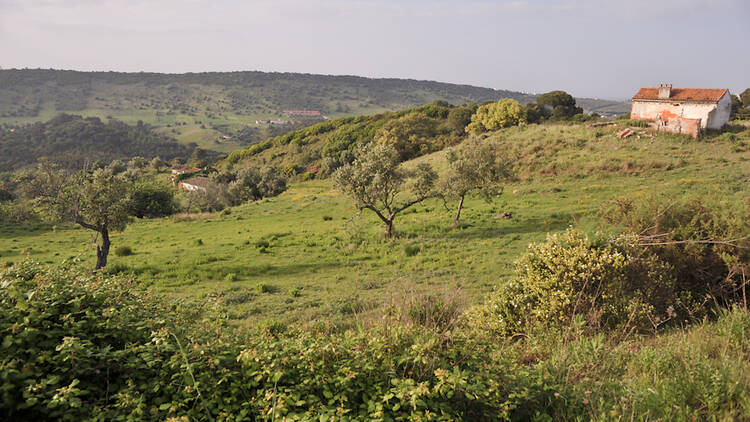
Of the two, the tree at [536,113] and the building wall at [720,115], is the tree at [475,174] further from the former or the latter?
the tree at [536,113]

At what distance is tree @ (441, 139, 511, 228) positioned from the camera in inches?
958

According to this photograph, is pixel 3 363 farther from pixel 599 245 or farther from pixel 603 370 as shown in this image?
pixel 599 245

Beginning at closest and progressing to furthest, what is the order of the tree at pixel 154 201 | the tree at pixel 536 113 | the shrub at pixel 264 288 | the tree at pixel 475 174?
1. the shrub at pixel 264 288
2. the tree at pixel 475 174
3. the tree at pixel 154 201
4. the tree at pixel 536 113

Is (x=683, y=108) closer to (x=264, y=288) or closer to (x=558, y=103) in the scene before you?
(x=558, y=103)

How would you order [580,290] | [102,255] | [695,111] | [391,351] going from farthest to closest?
[695,111] < [102,255] < [580,290] < [391,351]

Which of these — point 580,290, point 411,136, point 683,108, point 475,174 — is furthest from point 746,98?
point 580,290

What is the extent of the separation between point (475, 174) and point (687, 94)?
41.6 meters

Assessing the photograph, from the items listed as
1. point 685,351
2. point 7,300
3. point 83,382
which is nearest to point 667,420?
point 685,351

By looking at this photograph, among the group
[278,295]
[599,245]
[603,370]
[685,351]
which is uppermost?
[599,245]

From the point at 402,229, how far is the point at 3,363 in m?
22.9

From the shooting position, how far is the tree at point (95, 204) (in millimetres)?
19156

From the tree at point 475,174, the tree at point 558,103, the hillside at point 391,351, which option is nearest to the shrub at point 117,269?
the hillside at point 391,351

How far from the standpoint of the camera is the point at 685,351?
15.7 feet

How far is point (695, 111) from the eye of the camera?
44.1 m
